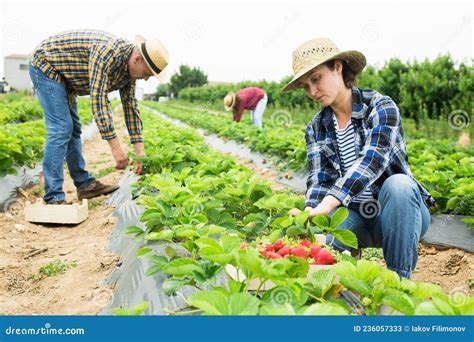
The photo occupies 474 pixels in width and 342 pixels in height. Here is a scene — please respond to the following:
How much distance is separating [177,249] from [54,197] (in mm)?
2431

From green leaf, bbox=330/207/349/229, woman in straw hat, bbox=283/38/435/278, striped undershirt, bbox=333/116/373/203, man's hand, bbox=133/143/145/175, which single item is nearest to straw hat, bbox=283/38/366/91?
woman in straw hat, bbox=283/38/435/278

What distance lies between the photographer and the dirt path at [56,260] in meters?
2.70

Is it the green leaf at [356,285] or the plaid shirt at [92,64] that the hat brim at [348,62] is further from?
the plaid shirt at [92,64]

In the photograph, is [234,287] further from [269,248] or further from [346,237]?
[346,237]

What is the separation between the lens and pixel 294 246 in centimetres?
198

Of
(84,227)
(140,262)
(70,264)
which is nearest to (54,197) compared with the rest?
(84,227)

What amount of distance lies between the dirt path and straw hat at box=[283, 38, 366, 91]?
5.31 feet

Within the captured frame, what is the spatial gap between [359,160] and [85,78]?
2.90m

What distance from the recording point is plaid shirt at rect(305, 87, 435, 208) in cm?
251

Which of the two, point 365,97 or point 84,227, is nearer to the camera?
point 365,97

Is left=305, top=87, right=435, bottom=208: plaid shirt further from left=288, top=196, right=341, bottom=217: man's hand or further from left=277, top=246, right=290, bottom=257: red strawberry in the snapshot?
left=277, top=246, right=290, bottom=257: red strawberry

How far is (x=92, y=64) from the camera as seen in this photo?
4152mm
